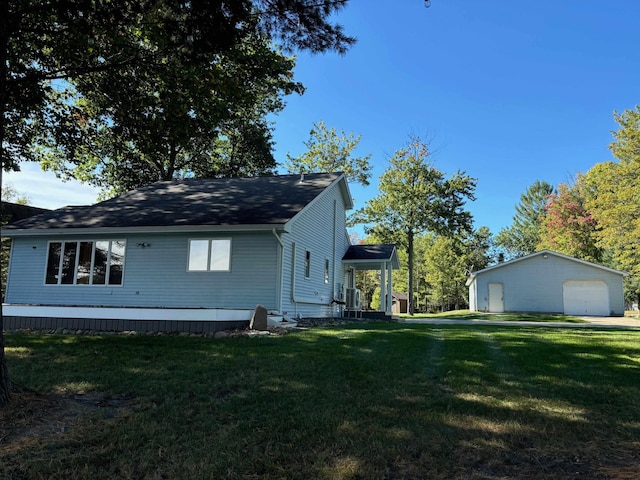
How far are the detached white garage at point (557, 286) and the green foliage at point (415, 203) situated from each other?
4701 mm

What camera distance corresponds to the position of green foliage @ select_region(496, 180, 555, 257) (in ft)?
171

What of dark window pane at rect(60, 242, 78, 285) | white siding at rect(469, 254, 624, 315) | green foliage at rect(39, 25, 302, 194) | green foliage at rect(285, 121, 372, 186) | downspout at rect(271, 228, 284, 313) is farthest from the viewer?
green foliage at rect(285, 121, 372, 186)

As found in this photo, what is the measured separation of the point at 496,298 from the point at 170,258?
2237 cm

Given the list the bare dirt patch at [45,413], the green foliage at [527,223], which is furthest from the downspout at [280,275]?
the green foliage at [527,223]

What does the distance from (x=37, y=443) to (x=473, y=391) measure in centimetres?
394

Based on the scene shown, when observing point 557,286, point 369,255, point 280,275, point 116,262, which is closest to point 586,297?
point 557,286

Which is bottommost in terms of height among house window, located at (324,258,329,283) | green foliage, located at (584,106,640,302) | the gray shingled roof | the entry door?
the entry door

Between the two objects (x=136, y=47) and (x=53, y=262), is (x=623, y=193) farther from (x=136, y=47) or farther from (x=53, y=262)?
(x=53, y=262)

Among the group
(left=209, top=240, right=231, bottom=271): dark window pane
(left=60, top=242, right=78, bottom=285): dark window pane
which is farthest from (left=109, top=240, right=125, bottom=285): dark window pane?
(left=209, top=240, right=231, bottom=271): dark window pane

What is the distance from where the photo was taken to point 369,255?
1928 centimetres

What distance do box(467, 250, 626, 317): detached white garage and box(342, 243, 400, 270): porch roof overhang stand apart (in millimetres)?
11531

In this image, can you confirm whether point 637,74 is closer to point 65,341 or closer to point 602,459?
point 602,459

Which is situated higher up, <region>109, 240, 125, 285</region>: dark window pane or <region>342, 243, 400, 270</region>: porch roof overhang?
<region>342, 243, 400, 270</region>: porch roof overhang

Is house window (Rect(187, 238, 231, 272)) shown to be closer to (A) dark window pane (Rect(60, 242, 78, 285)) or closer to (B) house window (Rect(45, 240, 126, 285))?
(B) house window (Rect(45, 240, 126, 285))
